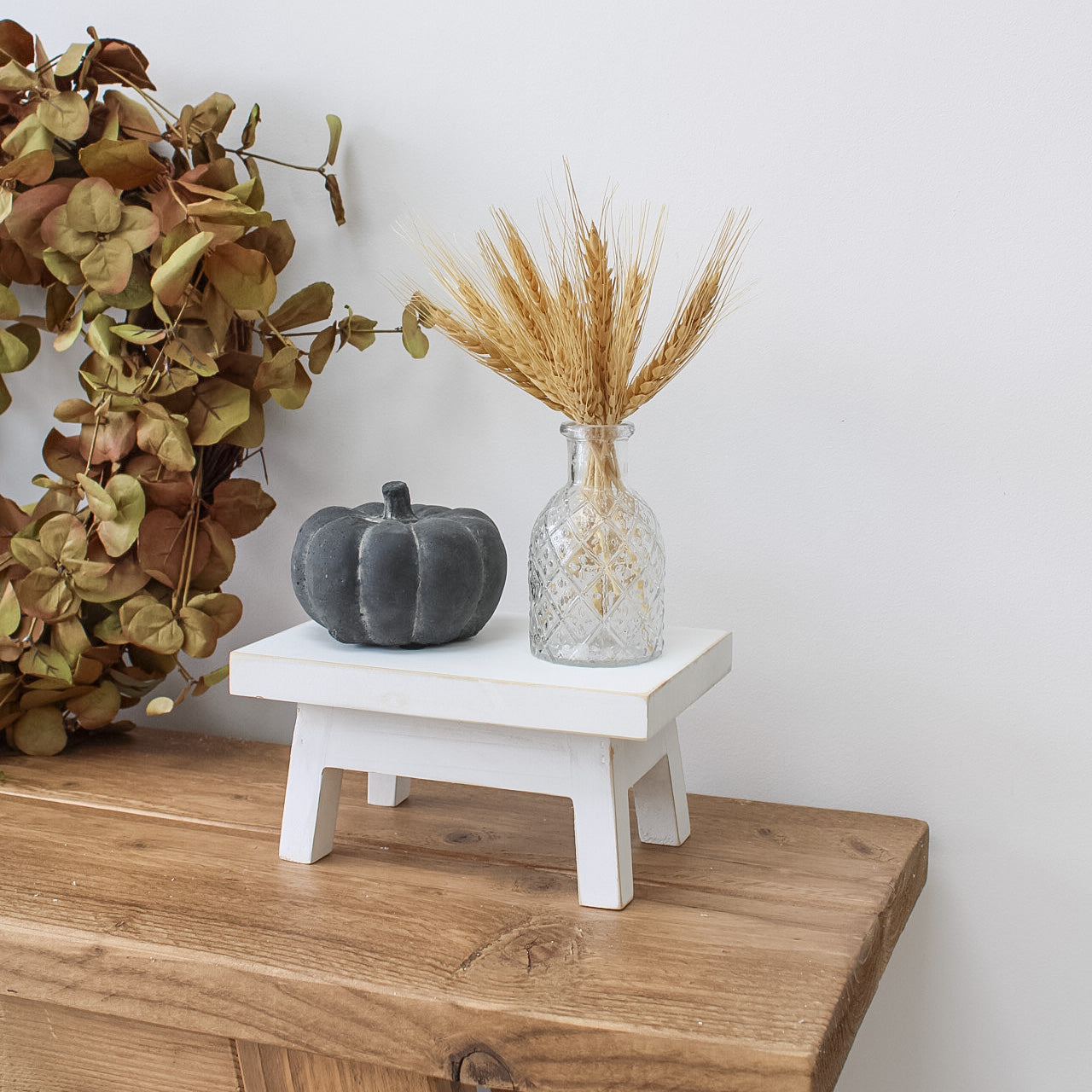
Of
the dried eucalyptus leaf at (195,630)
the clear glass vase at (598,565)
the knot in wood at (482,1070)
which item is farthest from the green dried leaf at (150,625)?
the knot in wood at (482,1070)

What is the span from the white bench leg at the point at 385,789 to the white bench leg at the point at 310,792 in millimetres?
95

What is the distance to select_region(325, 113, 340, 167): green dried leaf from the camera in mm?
893

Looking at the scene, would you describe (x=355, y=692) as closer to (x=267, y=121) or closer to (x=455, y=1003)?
(x=455, y=1003)

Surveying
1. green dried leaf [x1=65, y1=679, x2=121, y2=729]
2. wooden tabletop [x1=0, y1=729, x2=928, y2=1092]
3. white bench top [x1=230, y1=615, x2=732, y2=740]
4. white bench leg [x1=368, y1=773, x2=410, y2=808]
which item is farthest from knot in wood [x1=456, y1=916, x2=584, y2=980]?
green dried leaf [x1=65, y1=679, x2=121, y2=729]

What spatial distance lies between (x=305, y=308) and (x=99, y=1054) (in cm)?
56

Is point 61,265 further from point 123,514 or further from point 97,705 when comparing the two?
point 97,705

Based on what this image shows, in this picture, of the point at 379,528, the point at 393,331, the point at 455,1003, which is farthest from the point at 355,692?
the point at 393,331

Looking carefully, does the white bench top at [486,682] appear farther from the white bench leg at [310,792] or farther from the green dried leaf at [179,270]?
the green dried leaf at [179,270]

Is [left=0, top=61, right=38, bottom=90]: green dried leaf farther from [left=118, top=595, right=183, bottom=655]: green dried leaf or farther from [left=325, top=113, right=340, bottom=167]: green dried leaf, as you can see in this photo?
[left=118, top=595, right=183, bottom=655]: green dried leaf

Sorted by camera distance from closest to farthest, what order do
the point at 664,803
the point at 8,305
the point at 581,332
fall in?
1. the point at 581,332
2. the point at 664,803
3. the point at 8,305

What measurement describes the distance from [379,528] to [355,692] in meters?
0.10

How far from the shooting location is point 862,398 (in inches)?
31.9

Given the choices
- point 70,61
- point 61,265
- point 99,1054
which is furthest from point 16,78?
point 99,1054

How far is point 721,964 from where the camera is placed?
592 mm
